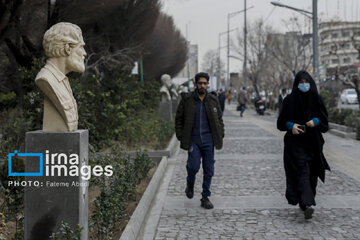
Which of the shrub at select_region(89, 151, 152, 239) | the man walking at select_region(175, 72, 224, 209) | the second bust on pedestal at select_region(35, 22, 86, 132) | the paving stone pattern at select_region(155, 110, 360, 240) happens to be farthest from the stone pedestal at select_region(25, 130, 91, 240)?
the man walking at select_region(175, 72, 224, 209)

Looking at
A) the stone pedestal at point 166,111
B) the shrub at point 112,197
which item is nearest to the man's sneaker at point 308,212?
the shrub at point 112,197

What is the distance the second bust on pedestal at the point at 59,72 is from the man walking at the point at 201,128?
106 inches

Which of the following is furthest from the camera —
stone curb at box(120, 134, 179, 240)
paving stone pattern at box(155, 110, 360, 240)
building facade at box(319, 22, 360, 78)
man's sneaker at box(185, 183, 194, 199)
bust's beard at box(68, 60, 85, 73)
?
building facade at box(319, 22, 360, 78)

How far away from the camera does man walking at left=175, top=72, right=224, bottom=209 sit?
23.4 ft

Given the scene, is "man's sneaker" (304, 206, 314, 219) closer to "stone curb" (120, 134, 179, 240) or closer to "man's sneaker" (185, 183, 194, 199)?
"man's sneaker" (185, 183, 194, 199)

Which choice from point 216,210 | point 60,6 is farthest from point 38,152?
point 60,6

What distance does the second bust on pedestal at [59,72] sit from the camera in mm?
4555

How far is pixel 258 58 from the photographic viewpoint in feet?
149

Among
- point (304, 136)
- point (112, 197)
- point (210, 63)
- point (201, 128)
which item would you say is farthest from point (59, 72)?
point (210, 63)

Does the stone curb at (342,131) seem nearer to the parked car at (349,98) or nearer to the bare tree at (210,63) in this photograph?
the parked car at (349,98)

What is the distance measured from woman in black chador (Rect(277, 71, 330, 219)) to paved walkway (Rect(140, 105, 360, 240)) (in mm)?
467

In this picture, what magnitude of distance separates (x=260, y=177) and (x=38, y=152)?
5921 mm

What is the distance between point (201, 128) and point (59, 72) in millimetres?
2898

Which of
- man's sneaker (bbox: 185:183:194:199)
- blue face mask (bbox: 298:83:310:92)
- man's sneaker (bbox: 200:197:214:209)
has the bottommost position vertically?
man's sneaker (bbox: 200:197:214:209)
